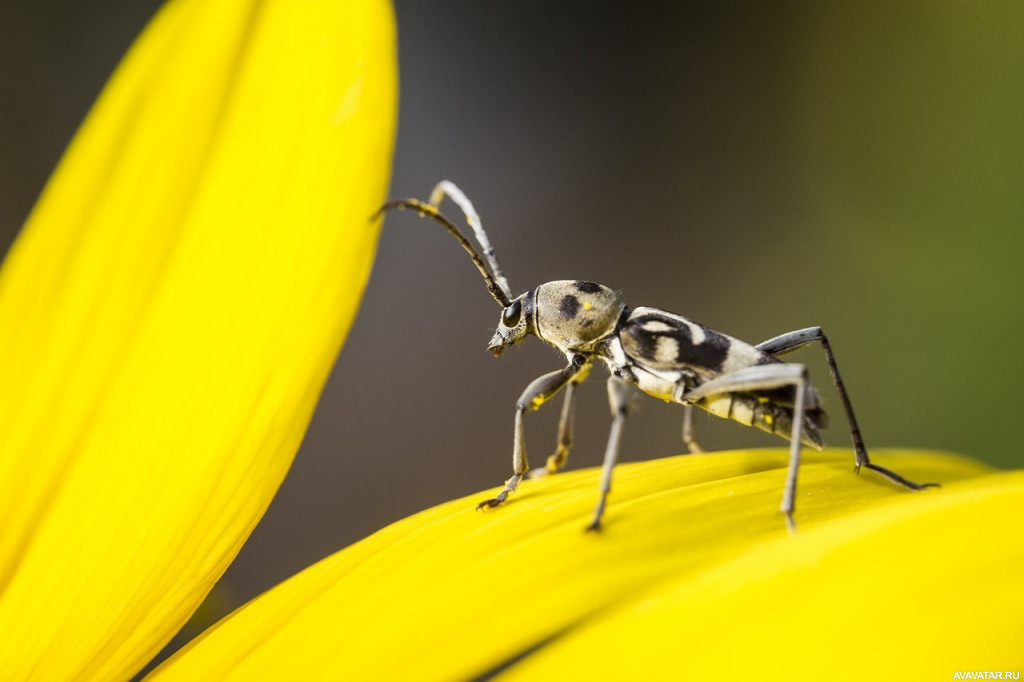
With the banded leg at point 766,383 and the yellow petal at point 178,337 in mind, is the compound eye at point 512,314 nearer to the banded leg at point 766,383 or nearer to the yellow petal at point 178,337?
the banded leg at point 766,383

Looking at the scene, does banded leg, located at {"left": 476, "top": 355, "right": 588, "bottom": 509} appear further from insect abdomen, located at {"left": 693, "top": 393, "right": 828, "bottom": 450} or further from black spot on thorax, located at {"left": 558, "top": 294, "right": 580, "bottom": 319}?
insect abdomen, located at {"left": 693, "top": 393, "right": 828, "bottom": 450}

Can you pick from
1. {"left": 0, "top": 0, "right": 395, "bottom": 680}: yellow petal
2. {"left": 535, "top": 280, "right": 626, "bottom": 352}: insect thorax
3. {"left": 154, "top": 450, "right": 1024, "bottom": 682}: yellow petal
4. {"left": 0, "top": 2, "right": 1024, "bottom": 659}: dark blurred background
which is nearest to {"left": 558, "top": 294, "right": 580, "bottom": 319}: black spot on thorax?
{"left": 535, "top": 280, "right": 626, "bottom": 352}: insect thorax

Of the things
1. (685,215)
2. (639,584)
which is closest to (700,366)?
(639,584)

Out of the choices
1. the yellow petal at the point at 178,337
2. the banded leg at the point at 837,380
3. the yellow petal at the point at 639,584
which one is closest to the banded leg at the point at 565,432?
the banded leg at the point at 837,380

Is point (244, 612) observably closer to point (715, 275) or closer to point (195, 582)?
point (195, 582)

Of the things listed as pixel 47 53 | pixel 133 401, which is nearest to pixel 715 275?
pixel 47 53
